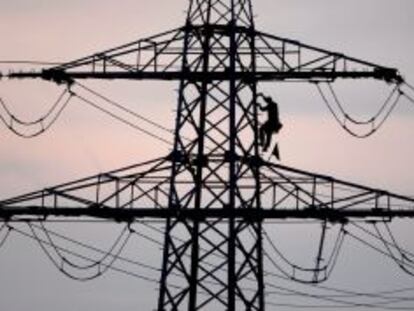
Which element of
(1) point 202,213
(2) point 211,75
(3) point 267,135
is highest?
(2) point 211,75

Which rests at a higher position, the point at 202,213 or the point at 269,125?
the point at 269,125

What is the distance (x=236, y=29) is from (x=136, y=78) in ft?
11.3

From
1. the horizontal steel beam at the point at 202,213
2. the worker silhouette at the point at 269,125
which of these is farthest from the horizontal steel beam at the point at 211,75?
the horizontal steel beam at the point at 202,213

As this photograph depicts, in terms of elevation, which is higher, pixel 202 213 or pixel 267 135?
pixel 267 135

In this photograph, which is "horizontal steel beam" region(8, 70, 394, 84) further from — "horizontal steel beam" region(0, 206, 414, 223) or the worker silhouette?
"horizontal steel beam" region(0, 206, 414, 223)

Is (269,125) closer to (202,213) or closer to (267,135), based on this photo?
(267,135)

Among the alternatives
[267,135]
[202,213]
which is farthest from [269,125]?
[202,213]

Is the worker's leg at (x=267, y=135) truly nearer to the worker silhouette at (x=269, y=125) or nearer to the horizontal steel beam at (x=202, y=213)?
the worker silhouette at (x=269, y=125)

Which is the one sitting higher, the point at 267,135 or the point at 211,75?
the point at 211,75

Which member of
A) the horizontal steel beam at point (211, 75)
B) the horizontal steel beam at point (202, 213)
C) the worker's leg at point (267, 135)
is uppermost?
the horizontal steel beam at point (211, 75)

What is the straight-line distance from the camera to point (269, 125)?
2958 cm

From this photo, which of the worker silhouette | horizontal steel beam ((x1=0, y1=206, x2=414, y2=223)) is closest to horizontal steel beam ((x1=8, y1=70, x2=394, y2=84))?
the worker silhouette

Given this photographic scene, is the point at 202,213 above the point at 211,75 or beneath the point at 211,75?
beneath

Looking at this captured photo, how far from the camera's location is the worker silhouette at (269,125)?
2934 centimetres
